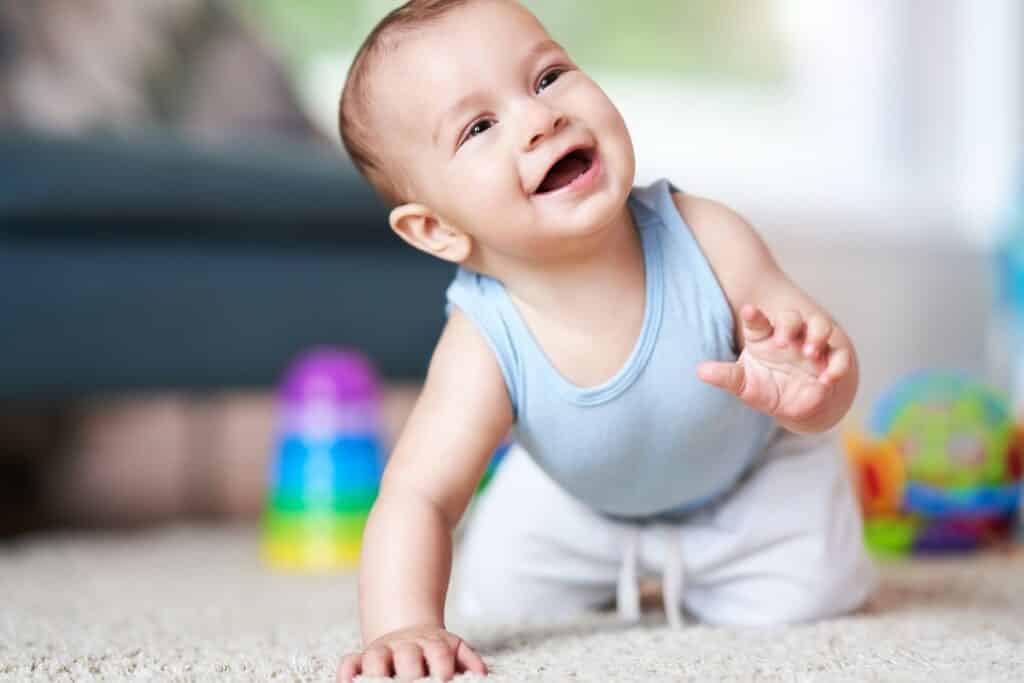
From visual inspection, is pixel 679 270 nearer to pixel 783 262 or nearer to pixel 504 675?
pixel 504 675

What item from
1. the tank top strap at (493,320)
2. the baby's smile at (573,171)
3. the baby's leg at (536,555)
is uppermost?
the baby's smile at (573,171)

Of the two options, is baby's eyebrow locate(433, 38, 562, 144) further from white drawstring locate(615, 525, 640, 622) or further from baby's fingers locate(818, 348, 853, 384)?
white drawstring locate(615, 525, 640, 622)

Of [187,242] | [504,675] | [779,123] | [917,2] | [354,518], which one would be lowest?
[504,675]

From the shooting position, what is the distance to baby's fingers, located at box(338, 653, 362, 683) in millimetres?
752

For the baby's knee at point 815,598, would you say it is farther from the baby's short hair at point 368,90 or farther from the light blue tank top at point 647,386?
the baby's short hair at point 368,90

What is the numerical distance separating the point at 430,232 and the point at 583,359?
0.44 feet

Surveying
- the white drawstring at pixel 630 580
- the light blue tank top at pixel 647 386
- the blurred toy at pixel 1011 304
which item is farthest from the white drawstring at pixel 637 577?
the blurred toy at pixel 1011 304

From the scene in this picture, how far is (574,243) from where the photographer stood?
850mm

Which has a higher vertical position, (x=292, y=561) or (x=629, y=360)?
(x=629, y=360)

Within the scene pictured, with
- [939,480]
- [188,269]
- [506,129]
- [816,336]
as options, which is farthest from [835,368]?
[188,269]

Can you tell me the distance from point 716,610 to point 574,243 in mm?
366

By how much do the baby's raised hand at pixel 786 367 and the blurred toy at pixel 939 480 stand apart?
702 millimetres

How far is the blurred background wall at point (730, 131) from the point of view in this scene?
2.05 metres

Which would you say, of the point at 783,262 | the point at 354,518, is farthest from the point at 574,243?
the point at 783,262
